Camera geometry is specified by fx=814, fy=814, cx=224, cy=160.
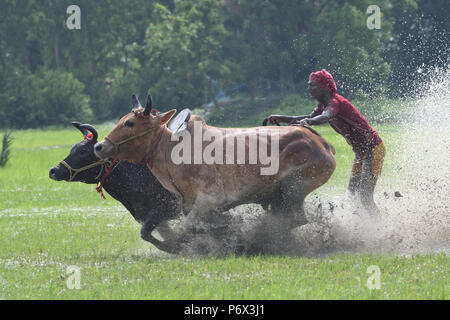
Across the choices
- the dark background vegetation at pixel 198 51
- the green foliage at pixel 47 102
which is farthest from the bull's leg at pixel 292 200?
the green foliage at pixel 47 102

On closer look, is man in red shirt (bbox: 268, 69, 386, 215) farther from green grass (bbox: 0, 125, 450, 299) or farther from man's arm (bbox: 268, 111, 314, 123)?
green grass (bbox: 0, 125, 450, 299)

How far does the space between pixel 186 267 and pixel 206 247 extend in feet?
2.24

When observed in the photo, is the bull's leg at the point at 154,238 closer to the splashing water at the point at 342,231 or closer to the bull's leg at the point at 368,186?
the splashing water at the point at 342,231

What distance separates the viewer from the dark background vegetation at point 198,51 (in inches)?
1464

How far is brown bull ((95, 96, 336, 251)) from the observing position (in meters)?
7.75

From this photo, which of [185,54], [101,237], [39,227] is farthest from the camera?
[185,54]

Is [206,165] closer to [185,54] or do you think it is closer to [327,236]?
[327,236]

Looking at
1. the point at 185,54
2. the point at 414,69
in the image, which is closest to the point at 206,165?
the point at 414,69

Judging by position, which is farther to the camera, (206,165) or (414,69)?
(414,69)

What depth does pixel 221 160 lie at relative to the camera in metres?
7.79

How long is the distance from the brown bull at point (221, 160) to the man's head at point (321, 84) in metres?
0.52

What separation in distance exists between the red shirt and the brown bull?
15.8 inches

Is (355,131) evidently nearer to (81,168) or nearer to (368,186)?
(368,186)

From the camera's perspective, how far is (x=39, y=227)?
1121cm
